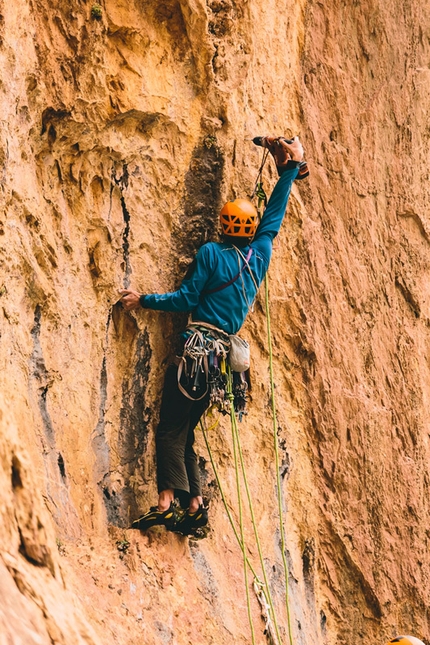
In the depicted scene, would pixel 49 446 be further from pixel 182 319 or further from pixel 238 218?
pixel 238 218

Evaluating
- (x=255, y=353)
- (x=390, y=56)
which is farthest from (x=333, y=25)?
(x=255, y=353)

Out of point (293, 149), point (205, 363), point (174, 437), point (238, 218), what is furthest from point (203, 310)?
point (293, 149)

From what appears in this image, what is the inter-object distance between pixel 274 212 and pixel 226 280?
618 mm

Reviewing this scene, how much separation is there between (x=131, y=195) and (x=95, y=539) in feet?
7.79

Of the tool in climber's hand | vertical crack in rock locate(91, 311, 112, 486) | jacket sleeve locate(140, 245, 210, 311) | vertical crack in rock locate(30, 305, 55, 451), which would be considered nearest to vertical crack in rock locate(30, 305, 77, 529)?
vertical crack in rock locate(30, 305, 55, 451)

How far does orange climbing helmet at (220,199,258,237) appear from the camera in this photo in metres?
6.42

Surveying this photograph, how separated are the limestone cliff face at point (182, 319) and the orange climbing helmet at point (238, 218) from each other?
1.54 feet

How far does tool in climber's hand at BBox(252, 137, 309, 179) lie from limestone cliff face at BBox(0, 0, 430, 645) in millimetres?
341

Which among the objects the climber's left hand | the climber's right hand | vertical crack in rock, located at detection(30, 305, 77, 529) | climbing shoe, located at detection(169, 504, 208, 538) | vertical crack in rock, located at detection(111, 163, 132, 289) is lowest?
climbing shoe, located at detection(169, 504, 208, 538)

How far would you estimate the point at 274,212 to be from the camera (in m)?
6.59

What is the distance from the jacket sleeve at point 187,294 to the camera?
6.31 metres

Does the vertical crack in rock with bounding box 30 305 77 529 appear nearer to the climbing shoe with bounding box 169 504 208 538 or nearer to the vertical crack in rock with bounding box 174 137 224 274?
the climbing shoe with bounding box 169 504 208 538

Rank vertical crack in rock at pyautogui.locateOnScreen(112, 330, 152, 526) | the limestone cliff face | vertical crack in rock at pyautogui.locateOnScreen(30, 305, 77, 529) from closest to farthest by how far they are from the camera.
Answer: the limestone cliff face < vertical crack in rock at pyautogui.locateOnScreen(30, 305, 77, 529) < vertical crack in rock at pyautogui.locateOnScreen(112, 330, 152, 526)

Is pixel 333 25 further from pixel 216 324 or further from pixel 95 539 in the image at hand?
pixel 95 539
